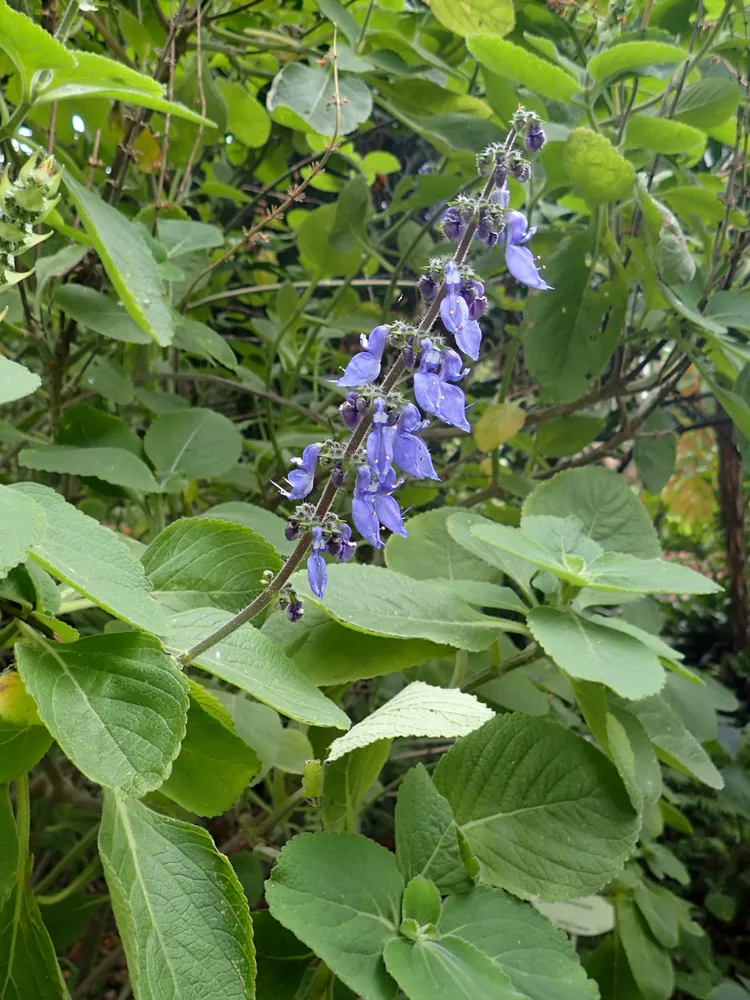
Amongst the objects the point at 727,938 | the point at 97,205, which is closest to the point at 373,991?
the point at 97,205

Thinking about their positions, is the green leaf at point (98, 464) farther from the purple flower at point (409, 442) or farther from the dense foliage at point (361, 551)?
the purple flower at point (409, 442)

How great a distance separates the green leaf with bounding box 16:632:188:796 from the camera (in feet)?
1.15

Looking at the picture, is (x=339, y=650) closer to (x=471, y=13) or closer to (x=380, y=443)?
(x=380, y=443)

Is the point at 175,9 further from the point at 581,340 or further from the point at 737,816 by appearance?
the point at 737,816

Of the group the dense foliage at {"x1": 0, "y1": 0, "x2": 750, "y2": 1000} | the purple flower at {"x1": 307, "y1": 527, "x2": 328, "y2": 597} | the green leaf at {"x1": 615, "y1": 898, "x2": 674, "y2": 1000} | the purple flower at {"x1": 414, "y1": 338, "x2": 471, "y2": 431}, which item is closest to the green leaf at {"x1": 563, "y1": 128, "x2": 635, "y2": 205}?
the dense foliage at {"x1": 0, "y1": 0, "x2": 750, "y2": 1000}

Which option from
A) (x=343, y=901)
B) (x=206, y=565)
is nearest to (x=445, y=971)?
(x=343, y=901)

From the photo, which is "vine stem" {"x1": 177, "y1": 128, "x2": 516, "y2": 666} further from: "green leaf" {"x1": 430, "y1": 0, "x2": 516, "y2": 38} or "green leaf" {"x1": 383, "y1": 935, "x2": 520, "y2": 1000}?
"green leaf" {"x1": 430, "y1": 0, "x2": 516, "y2": 38}

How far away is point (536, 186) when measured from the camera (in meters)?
1.03

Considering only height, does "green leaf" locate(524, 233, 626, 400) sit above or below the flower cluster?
below

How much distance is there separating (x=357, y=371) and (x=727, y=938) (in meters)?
1.32

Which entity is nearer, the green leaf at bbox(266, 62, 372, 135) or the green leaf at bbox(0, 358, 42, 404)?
the green leaf at bbox(0, 358, 42, 404)

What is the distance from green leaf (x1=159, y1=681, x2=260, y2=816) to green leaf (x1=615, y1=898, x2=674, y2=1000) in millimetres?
520

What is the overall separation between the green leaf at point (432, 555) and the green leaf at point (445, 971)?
1.10ft

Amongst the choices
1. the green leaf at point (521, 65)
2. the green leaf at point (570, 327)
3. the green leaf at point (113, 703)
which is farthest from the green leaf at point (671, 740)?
the green leaf at point (521, 65)
